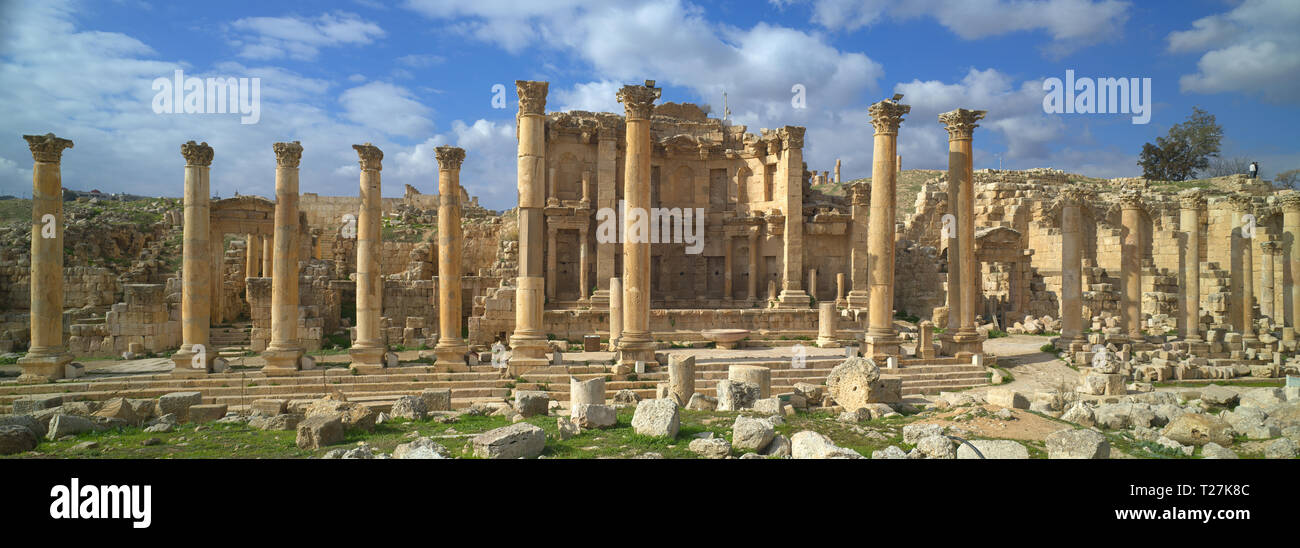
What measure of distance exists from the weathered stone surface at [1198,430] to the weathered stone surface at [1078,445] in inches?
107

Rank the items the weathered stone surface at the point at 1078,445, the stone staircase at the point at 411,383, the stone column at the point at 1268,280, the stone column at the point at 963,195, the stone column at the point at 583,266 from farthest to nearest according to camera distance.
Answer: the stone column at the point at 583,266
the stone column at the point at 1268,280
the stone column at the point at 963,195
the stone staircase at the point at 411,383
the weathered stone surface at the point at 1078,445

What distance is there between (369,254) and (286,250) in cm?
204

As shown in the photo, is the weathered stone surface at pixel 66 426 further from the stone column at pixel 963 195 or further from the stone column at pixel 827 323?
the stone column at pixel 963 195

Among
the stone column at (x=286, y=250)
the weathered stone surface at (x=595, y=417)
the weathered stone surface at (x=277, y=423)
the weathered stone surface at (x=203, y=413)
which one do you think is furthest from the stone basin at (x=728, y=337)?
the weathered stone surface at (x=203, y=413)

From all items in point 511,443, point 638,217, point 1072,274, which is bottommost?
point 511,443

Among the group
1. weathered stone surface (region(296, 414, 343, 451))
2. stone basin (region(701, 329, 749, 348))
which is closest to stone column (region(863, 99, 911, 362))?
stone basin (region(701, 329, 749, 348))

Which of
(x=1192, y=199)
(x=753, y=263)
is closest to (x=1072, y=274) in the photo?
(x=1192, y=199)

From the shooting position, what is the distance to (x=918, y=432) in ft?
33.4

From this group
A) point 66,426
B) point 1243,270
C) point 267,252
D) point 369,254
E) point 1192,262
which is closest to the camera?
point 66,426

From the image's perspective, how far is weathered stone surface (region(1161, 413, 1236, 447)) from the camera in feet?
33.5

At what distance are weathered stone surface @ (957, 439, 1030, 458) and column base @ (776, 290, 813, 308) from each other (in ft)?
69.2

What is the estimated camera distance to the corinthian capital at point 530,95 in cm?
1786

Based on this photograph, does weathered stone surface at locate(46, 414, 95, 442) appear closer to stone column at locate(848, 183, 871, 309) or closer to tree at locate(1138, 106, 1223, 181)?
stone column at locate(848, 183, 871, 309)

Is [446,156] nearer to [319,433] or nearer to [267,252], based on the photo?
[319,433]
